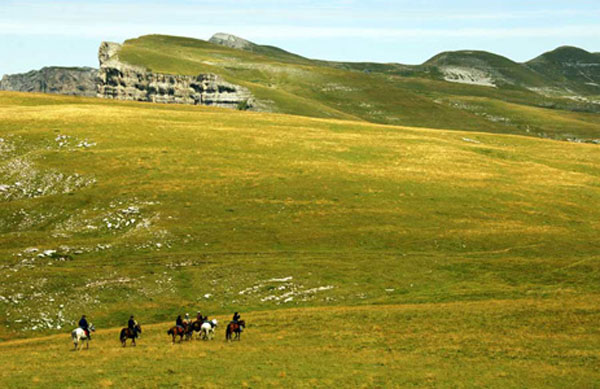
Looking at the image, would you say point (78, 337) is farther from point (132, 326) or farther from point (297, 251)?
point (297, 251)

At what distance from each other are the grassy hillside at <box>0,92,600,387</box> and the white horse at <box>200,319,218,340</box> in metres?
2.27

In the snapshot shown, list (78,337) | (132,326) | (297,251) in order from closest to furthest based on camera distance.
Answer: (78,337), (132,326), (297,251)

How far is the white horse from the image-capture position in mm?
45125

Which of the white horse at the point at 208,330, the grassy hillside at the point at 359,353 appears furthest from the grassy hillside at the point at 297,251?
the white horse at the point at 208,330

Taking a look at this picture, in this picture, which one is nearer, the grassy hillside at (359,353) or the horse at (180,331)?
the grassy hillside at (359,353)

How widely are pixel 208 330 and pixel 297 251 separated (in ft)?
91.8

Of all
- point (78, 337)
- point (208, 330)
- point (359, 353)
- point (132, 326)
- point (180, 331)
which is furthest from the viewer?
point (208, 330)

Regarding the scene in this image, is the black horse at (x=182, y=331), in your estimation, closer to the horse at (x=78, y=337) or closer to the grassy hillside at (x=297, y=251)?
the grassy hillside at (x=297, y=251)

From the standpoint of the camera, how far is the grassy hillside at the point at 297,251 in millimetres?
39812

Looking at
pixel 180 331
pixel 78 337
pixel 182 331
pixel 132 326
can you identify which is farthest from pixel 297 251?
pixel 78 337

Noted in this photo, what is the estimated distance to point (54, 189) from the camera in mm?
89750

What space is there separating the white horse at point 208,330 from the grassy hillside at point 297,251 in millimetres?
2270

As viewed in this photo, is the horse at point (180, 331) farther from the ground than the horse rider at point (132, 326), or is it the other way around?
the horse rider at point (132, 326)

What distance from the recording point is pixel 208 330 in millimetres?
45156
